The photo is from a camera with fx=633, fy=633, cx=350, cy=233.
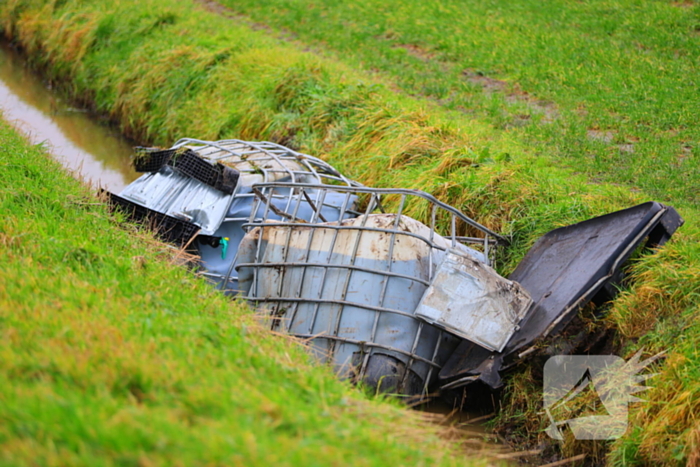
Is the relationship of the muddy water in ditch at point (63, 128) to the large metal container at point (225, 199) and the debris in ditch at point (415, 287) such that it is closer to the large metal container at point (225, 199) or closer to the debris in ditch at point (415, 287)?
the large metal container at point (225, 199)

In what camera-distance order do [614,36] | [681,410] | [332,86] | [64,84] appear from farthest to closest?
[64,84]
[614,36]
[332,86]
[681,410]

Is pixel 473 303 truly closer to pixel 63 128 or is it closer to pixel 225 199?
pixel 225 199

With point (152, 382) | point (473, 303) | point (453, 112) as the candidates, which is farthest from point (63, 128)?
point (152, 382)

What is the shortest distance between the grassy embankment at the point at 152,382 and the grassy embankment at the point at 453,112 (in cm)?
189

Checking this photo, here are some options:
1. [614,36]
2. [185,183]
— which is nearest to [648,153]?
[614,36]

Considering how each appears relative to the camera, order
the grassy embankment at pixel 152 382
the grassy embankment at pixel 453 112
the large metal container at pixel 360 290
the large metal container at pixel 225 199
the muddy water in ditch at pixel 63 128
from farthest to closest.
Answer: the muddy water in ditch at pixel 63 128 → the large metal container at pixel 225 199 → the large metal container at pixel 360 290 → the grassy embankment at pixel 453 112 → the grassy embankment at pixel 152 382

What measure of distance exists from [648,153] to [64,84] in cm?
1090

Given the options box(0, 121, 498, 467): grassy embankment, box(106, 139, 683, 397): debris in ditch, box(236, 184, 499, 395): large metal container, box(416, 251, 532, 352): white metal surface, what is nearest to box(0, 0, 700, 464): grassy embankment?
box(106, 139, 683, 397): debris in ditch

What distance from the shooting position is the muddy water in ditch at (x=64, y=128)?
9.71m

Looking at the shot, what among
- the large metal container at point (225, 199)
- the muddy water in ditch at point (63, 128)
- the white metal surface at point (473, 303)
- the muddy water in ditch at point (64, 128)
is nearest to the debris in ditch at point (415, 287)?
the white metal surface at point (473, 303)

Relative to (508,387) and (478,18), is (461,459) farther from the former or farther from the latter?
(478,18)

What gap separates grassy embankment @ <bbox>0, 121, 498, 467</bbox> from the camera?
2209mm

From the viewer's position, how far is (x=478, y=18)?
39.8ft

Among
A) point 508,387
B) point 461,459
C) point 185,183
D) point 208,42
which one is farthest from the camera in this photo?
point 208,42
